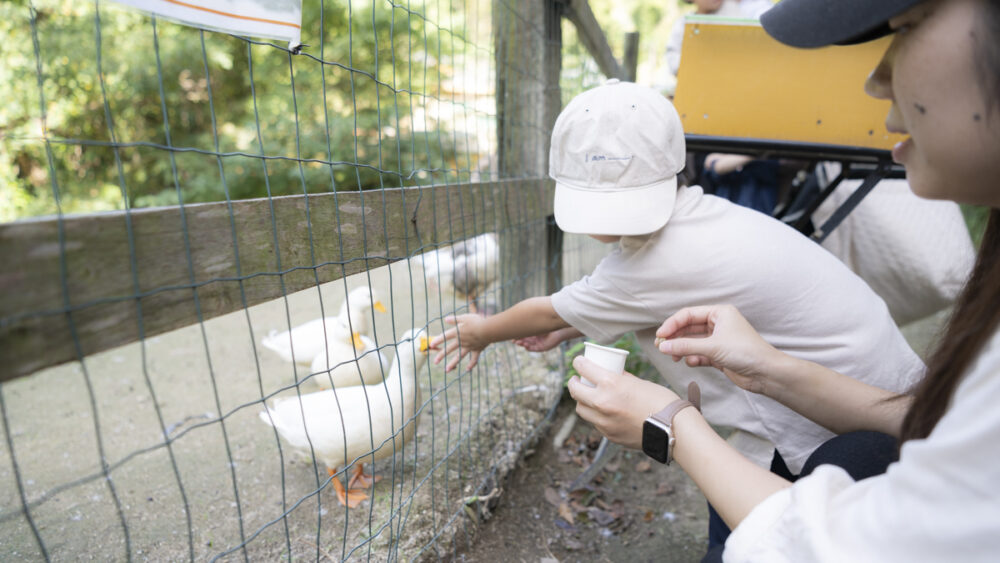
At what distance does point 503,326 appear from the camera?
1.73 m

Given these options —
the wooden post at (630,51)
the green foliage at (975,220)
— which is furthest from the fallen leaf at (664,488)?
the green foliage at (975,220)

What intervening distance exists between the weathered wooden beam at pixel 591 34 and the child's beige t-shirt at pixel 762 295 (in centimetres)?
186

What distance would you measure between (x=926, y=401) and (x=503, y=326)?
1.07 meters

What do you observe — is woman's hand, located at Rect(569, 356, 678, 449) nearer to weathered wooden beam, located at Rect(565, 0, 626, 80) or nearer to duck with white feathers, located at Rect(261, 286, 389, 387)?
duck with white feathers, located at Rect(261, 286, 389, 387)

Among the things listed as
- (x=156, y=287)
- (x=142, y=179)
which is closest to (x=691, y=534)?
(x=156, y=287)

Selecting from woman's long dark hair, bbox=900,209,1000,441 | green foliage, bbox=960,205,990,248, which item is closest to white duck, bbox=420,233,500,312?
woman's long dark hair, bbox=900,209,1000,441

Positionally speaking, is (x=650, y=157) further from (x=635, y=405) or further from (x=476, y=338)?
(x=476, y=338)

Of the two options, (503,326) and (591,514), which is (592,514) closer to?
(591,514)

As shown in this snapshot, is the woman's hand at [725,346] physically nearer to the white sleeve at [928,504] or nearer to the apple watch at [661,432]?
the apple watch at [661,432]

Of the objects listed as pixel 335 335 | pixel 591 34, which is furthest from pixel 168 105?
pixel 591 34

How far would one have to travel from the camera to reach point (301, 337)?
3.02 m

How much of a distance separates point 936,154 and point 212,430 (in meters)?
→ 2.81

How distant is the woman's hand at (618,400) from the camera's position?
1.19 m

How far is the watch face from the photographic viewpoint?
1133 mm
